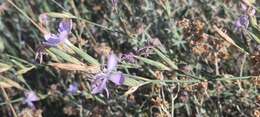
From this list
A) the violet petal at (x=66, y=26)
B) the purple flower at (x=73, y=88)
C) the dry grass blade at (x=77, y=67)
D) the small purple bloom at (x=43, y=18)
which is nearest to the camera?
the dry grass blade at (x=77, y=67)

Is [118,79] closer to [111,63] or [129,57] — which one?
[111,63]

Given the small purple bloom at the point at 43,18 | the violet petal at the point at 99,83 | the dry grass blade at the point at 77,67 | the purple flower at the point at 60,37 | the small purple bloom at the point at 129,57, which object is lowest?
the violet petal at the point at 99,83

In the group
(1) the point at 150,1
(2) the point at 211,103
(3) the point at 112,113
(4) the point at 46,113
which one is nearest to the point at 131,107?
(3) the point at 112,113

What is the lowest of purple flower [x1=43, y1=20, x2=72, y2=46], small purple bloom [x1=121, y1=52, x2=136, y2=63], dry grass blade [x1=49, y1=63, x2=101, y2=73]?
dry grass blade [x1=49, y1=63, x2=101, y2=73]

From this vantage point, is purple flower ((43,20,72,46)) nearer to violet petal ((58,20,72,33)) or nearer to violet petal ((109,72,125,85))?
violet petal ((58,20,72,33))

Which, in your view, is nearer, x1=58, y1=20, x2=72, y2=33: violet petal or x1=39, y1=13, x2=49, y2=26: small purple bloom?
x1=58, y1=20, x2=72, y2=33: violet petal

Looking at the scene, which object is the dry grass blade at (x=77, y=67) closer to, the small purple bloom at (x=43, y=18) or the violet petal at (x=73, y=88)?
the small purple bloom at (x=43, y=18)

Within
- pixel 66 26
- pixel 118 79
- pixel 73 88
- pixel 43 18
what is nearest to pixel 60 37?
pixel 66 26

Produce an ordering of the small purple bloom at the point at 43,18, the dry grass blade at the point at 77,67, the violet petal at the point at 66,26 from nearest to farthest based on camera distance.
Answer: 1. the dry grass blade at the point at 77,67
2. the violet petal at the point at 66,26
3. the small purple bloom at the point at 43,18

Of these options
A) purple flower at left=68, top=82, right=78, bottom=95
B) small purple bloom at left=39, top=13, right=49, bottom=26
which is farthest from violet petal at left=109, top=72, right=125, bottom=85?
purple flower at left=68, top=82, right=78, bottom=95

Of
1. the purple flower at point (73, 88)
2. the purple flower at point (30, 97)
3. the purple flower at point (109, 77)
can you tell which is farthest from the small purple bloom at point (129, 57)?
the purple flower at point (30, 97)

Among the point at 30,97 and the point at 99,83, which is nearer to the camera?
the point at 99,83

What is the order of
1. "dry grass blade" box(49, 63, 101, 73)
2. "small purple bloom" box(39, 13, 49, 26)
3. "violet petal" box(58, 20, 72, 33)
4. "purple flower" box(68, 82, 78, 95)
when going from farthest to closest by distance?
"purple flower" box(68, 82, 78, 95) < "small purple bloom" box(39, 13, 49, 26) < "violet petal" box(58, 20, 72, 33) < "dry grass blade" box(49, 63, 101, 73)

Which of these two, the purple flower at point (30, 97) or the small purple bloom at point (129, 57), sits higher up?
the small purple bloom at point (129, 57)
